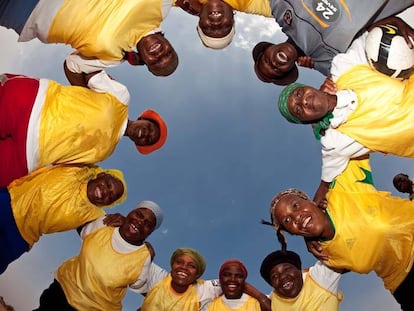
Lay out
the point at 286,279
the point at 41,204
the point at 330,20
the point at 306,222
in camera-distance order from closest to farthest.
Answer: the point at 306,222 < the point at 330,20 < the point at 41,204 < the point at 286,279

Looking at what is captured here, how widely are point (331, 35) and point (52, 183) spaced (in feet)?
7.54

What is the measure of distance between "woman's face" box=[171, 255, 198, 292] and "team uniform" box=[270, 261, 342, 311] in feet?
2.70

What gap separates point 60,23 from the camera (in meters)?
3.83

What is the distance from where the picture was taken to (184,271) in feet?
15.8

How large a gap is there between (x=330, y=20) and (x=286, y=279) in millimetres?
2033

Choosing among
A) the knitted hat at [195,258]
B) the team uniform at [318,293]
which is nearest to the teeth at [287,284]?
the team uniform at [318,293]

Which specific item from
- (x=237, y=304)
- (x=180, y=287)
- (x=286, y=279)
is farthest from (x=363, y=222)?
(x=180, y=287)

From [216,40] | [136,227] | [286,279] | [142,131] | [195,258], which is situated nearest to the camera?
[216,40]

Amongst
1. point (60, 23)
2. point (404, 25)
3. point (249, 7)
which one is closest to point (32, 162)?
point (60, 23)

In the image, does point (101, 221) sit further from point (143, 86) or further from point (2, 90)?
point (143, 86)

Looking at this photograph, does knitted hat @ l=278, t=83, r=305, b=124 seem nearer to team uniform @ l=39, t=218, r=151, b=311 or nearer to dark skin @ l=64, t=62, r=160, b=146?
dark skin @ l=64, t=62, r=160, b=146

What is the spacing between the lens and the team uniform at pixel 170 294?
4824 millimetres

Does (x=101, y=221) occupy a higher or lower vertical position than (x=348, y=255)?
lower

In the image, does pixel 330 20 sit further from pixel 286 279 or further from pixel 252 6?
pixel 286 279
